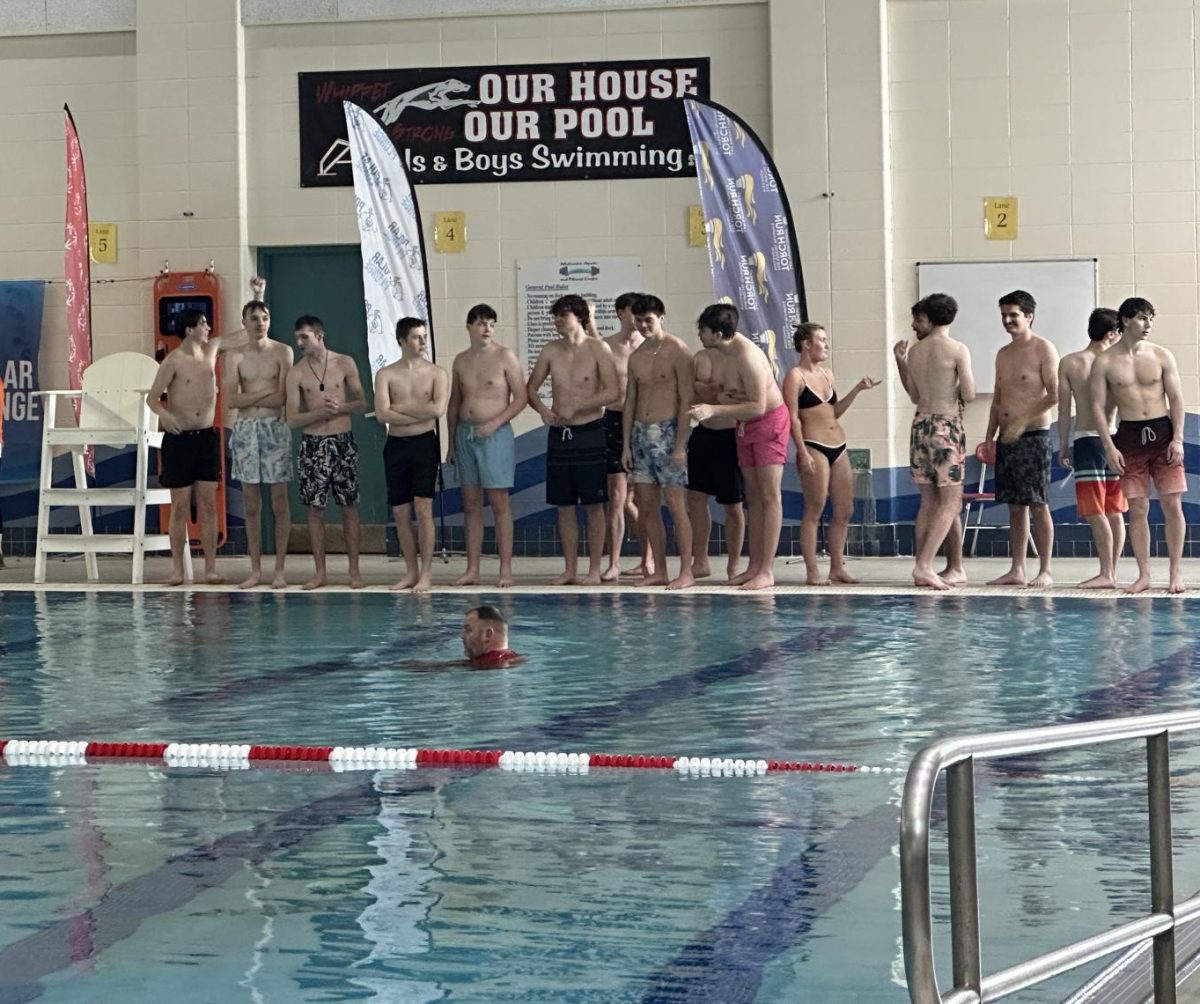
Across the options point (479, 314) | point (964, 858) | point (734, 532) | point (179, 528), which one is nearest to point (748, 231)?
point (479, 314)

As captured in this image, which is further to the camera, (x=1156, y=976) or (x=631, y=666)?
(x=631, y=666)

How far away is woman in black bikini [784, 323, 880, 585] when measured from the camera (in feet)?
42.7

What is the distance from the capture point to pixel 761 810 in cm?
581

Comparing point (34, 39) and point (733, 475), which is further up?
point (34, 39)

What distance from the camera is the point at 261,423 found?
44.6ft

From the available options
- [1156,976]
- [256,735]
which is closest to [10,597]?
[256,735]

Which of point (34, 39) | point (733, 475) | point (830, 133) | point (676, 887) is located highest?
point (34, 39)

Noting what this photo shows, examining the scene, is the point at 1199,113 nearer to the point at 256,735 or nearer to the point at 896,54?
the point at 896,54

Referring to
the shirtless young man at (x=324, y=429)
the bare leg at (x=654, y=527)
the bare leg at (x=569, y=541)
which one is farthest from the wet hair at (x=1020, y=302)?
the shirtless young man at (x=324, y=429)

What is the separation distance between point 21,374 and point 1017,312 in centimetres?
816

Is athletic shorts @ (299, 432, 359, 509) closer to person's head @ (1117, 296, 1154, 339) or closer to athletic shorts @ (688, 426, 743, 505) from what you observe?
athletic shorts @ (688, 426, 743, 505)

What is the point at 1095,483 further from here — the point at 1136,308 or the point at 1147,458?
the point at 1136,308

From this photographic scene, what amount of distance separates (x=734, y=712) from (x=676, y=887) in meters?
3.01

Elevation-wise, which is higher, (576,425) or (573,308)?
(573,308)
